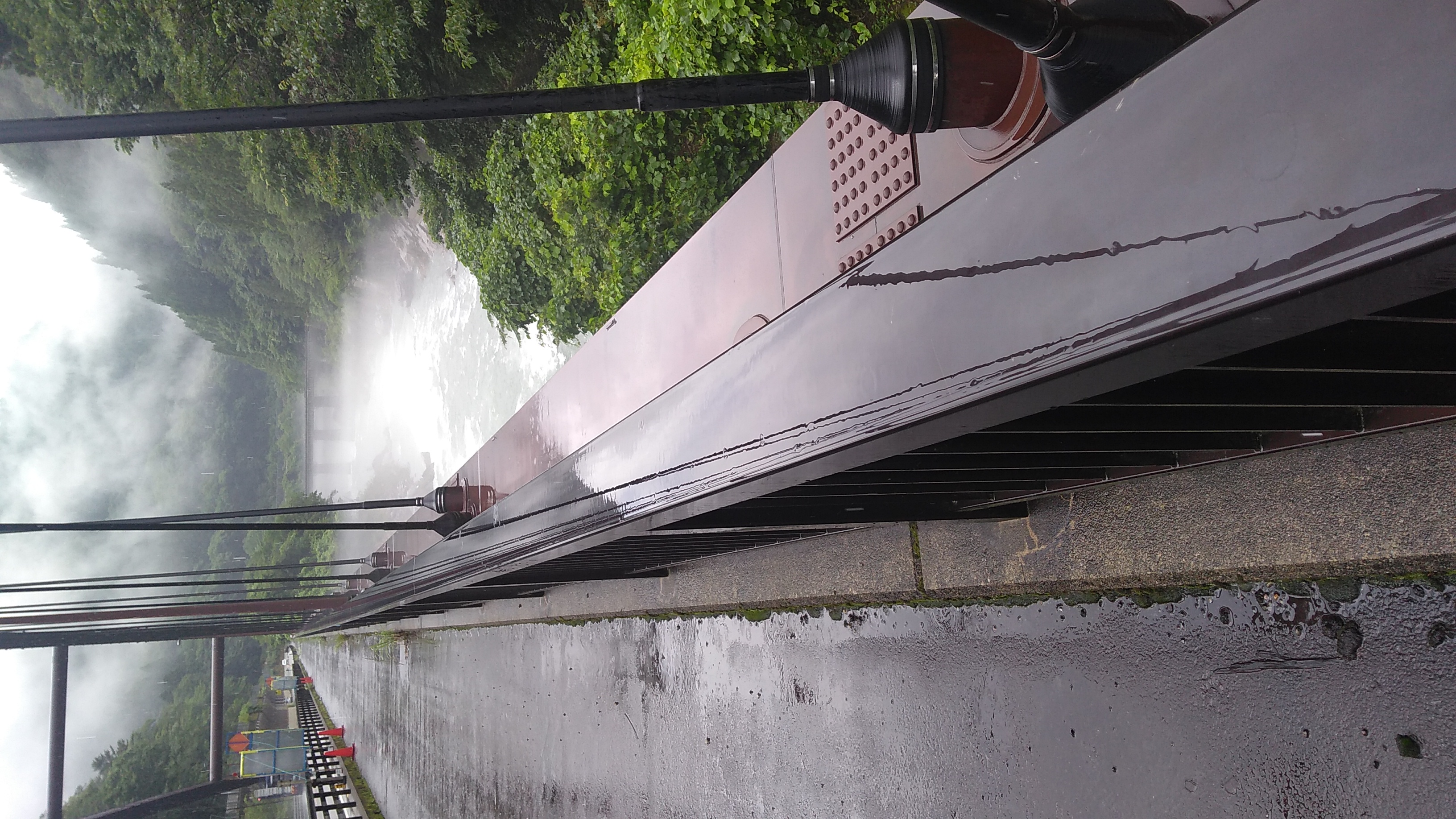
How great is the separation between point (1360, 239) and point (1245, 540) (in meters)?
1.45

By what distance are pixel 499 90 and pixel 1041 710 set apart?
938cm

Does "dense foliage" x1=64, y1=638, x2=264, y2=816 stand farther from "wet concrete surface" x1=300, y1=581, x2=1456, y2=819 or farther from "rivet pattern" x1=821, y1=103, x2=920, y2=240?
"rivet pattern" x1=821, y1=103, x2=920, y2=240

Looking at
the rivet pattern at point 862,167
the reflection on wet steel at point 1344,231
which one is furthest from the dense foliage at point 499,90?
the reflection on wet steel at point 1344,231

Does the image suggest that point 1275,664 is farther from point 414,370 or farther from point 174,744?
point 174,744

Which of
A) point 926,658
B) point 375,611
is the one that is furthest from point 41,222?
point 926,658

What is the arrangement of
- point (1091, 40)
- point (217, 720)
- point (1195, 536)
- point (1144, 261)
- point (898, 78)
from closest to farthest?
1. point (1144, 261)
2. point (1091, 40)
3. point (898, 78)
4. point (1195, 536)
5. point (217, 720)

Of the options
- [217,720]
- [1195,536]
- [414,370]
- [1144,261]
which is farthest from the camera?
[217,720]

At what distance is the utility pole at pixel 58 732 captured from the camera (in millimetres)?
13969

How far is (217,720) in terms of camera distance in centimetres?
2188

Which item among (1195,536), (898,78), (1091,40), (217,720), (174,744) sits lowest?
(174,744)

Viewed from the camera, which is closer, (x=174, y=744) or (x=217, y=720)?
(x=217, y=720)

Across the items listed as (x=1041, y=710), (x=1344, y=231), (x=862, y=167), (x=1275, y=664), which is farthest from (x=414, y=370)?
(x=1344, y=231)

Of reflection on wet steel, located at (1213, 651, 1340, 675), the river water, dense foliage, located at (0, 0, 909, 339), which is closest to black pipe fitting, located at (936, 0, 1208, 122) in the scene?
reflection on wet steel, located at (1213, 651, 1340, 675)

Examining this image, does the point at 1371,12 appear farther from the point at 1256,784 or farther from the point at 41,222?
the point at 41,222
